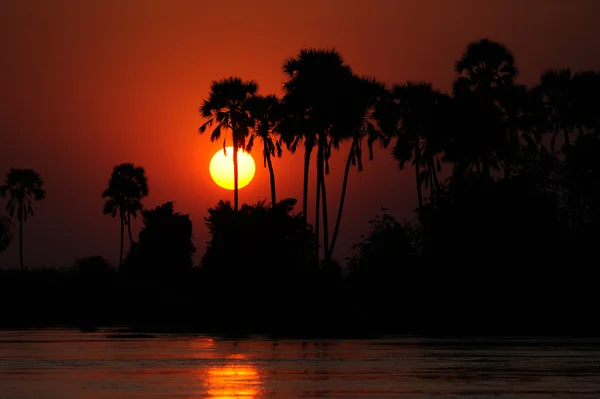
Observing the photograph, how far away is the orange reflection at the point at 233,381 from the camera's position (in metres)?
28.0

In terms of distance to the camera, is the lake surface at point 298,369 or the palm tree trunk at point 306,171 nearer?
the lake surface at point 298,369

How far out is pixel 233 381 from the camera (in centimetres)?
3175

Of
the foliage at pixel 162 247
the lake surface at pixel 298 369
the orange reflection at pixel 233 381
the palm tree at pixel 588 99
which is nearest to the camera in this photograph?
the orange reflection at pixel 233 381

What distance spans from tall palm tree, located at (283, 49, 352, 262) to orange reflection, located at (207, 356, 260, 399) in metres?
37.9

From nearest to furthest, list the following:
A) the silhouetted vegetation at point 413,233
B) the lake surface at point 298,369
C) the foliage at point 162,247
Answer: the lake surface at point 298,369 < the silhouetted vegetation at point 413,233 < the foliage at point 162,247

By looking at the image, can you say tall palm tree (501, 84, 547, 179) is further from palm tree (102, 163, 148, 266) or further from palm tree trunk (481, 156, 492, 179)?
palm tree (102, 163, 148, 266)

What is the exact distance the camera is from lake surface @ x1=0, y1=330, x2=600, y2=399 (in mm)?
28531

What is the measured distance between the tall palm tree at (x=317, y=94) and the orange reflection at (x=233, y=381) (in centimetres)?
3789

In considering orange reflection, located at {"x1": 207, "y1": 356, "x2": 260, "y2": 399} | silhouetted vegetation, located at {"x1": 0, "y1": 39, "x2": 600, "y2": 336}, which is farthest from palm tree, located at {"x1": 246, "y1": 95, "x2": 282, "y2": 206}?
orange reflection, located at {"x1": 207, "y1": 356, "x2": 260, "y2": 399}

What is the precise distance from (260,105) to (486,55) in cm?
1511

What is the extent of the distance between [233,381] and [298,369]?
4.76 meters

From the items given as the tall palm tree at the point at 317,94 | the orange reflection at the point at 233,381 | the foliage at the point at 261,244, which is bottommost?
the orange reflection at the point at 233,381

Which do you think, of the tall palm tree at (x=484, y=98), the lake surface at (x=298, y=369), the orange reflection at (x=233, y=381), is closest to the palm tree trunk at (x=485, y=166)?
the tall palm tree at (x=484, y=98)

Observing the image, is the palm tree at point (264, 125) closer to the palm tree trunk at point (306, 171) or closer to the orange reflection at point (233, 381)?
the palm tree trunk at point (306, 171)
